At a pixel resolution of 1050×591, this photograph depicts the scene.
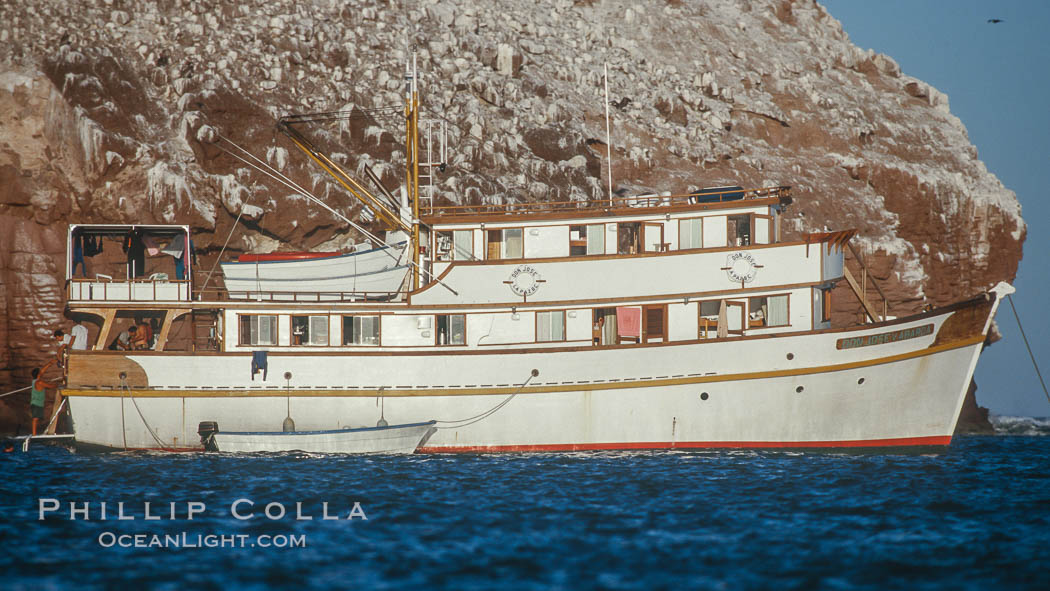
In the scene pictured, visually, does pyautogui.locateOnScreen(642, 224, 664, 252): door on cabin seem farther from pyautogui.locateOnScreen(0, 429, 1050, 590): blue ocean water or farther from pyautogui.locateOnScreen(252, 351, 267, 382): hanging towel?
pyautogui.locateOnScreen(252, 351, 267, 382): hanging towel

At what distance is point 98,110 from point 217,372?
52.8ft

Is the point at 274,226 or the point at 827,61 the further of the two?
the point at 827,61

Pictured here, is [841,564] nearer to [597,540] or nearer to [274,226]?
[597,540]

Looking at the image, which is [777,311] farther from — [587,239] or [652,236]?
[587,239]

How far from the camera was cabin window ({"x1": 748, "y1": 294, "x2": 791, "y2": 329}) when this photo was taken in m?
26.7

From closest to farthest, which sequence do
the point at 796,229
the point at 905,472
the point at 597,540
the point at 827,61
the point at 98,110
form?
the point at 597,540, the point at 905,472, the point at 98,110, the point at 796,229, the point at 827,61

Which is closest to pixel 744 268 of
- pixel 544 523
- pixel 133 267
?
pixel 544 523

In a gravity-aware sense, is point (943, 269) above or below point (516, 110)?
below

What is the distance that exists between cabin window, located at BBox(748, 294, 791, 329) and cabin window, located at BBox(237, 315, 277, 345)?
13930mm

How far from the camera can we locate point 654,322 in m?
27.5

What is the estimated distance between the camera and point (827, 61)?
2398 inches

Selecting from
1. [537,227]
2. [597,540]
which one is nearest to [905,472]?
[597,540]

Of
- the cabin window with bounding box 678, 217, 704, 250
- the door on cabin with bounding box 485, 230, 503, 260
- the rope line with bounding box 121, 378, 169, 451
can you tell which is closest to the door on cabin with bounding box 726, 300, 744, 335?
the cabin window with bounding box 678, 217, 704, 250

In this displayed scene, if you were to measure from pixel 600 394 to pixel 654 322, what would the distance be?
2848mm
